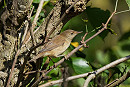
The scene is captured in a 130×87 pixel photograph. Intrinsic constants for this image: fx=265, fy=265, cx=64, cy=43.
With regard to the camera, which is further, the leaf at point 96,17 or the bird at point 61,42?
the bird at point 61,42

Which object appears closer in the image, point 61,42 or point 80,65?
point 80,65

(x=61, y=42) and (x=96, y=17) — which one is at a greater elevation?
(x=96, y=17)

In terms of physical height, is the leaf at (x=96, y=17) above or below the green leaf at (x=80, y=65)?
above

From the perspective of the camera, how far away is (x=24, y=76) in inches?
75.9

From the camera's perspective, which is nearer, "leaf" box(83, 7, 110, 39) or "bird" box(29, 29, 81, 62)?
"leaf" box(83, 7, 110, 39)

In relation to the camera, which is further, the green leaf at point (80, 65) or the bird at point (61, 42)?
the bird at point (61, 42)

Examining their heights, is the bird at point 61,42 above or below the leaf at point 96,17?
below

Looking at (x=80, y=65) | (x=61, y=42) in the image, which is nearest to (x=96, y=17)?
(x=80, y=65)

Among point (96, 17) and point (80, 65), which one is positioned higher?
point (96, 17)

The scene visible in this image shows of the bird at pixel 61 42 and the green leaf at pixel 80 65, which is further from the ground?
the bird at pixel 61 42

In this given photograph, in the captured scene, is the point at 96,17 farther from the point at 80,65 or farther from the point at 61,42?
the point at 61,42

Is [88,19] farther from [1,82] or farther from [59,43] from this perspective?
[1,82]

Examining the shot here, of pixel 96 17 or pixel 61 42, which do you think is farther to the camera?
pixel 61 42

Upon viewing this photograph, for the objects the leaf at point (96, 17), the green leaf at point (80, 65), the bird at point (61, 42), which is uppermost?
the leaf at point (96, 17)
